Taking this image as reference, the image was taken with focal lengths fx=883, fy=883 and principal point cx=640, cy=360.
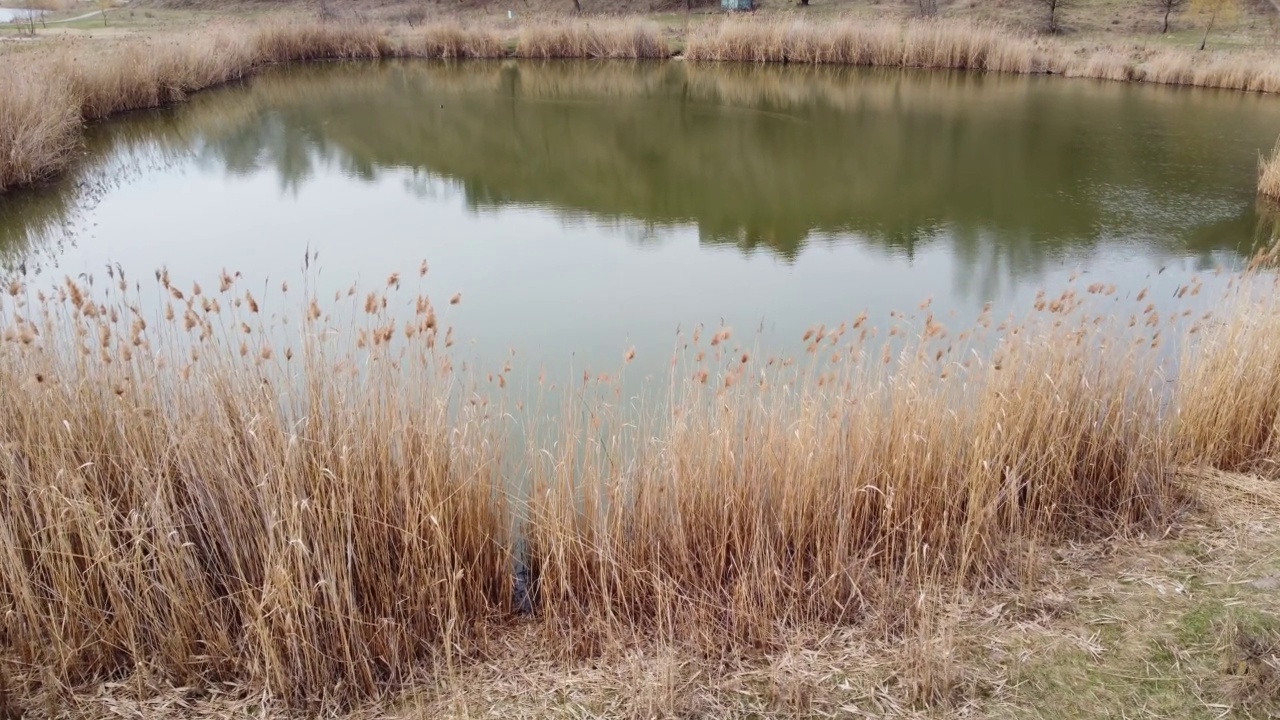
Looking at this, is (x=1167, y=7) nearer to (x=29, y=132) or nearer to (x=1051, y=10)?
(x=1051, y=10)

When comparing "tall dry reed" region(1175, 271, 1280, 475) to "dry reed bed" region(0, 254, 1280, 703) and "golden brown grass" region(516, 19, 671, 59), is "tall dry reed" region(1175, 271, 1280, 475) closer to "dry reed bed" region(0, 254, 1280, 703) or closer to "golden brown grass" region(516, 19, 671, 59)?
"dry reed bed" region(0, 254, 1280, 703)

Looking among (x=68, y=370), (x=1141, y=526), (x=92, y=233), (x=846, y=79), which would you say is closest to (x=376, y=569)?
(x=68, y=370)

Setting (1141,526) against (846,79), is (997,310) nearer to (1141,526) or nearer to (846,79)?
(1141,526)

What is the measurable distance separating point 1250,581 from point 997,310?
118 inches

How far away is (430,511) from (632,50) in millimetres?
15982

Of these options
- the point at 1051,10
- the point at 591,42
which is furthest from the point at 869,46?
the point at 1051,10

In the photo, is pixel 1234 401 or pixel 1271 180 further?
pixel 1271 180

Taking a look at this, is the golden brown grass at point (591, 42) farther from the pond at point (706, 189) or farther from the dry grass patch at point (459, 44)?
the pond at point (706, 189)

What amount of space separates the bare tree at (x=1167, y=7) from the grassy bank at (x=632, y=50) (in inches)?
122

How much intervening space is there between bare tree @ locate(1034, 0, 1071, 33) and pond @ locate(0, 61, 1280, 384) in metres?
7.28

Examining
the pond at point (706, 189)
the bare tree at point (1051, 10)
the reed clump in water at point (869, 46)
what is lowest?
the pond at point (706, 189)

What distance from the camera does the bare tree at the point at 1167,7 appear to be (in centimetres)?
2002

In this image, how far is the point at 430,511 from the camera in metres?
2.27

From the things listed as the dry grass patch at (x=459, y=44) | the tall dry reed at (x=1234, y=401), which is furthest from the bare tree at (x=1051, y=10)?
the tall dry reed at (x=1234, y=401)
